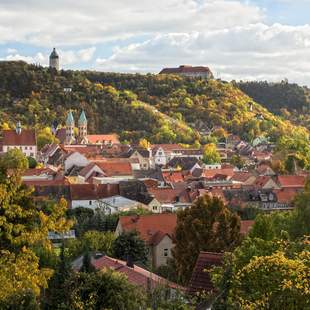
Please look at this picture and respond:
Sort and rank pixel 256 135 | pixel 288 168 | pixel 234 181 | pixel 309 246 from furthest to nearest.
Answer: pixel 256 135, pixel 288 168, pixel 234 181, pixel 309 246

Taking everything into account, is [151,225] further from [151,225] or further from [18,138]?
[18,138]

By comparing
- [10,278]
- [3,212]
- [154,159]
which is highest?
[3,212]

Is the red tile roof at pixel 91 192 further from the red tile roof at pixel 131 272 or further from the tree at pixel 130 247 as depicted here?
the red tile roof at pixel 131 272

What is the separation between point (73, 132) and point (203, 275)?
350 feet

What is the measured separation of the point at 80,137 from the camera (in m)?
128

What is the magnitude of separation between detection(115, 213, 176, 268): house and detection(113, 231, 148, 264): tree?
2.03m

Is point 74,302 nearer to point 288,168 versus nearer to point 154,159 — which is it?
point 288,168

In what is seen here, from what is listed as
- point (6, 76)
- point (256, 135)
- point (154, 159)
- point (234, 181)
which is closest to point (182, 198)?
point (234, 181)

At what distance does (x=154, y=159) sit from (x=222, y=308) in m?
92.5

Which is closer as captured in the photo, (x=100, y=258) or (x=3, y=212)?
(x=3, y=212)

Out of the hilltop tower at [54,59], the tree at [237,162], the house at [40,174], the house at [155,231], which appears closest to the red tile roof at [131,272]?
the house at [155,231]

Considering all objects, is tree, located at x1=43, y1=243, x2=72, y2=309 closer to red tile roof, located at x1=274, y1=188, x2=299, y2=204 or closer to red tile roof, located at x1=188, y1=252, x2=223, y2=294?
red tile roof, located at x1=188, y1=252, x2=223, y2=294

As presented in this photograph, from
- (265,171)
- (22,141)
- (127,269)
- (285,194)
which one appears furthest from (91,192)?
(22,141)

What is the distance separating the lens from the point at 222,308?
1413cm
